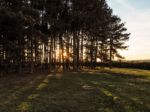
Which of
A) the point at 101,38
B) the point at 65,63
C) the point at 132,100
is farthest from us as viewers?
the point at 101,38

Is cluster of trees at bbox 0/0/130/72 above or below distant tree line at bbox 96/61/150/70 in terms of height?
above

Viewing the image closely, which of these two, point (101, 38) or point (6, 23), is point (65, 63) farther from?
point (6, 23)

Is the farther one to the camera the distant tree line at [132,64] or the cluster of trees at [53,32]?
the distant tree line at [132,64]

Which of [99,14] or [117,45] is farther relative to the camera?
[117,45]

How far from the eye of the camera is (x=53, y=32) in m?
42.6

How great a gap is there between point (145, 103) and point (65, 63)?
120 feet

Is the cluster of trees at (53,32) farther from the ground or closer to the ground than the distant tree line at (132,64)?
farther from the ground

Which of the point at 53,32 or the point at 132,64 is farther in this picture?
the point at 132,64

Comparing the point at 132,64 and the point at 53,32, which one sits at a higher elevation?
the point at 53,32

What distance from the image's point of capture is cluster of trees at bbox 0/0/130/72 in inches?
1177

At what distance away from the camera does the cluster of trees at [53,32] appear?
2989 centimetres

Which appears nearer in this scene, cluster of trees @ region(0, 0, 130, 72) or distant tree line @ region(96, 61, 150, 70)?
cluster of trees @ region(0, 0, 130, 72)

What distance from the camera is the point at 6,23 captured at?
2845 centimetres

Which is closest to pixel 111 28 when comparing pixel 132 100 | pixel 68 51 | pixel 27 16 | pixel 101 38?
pixel 101 38
